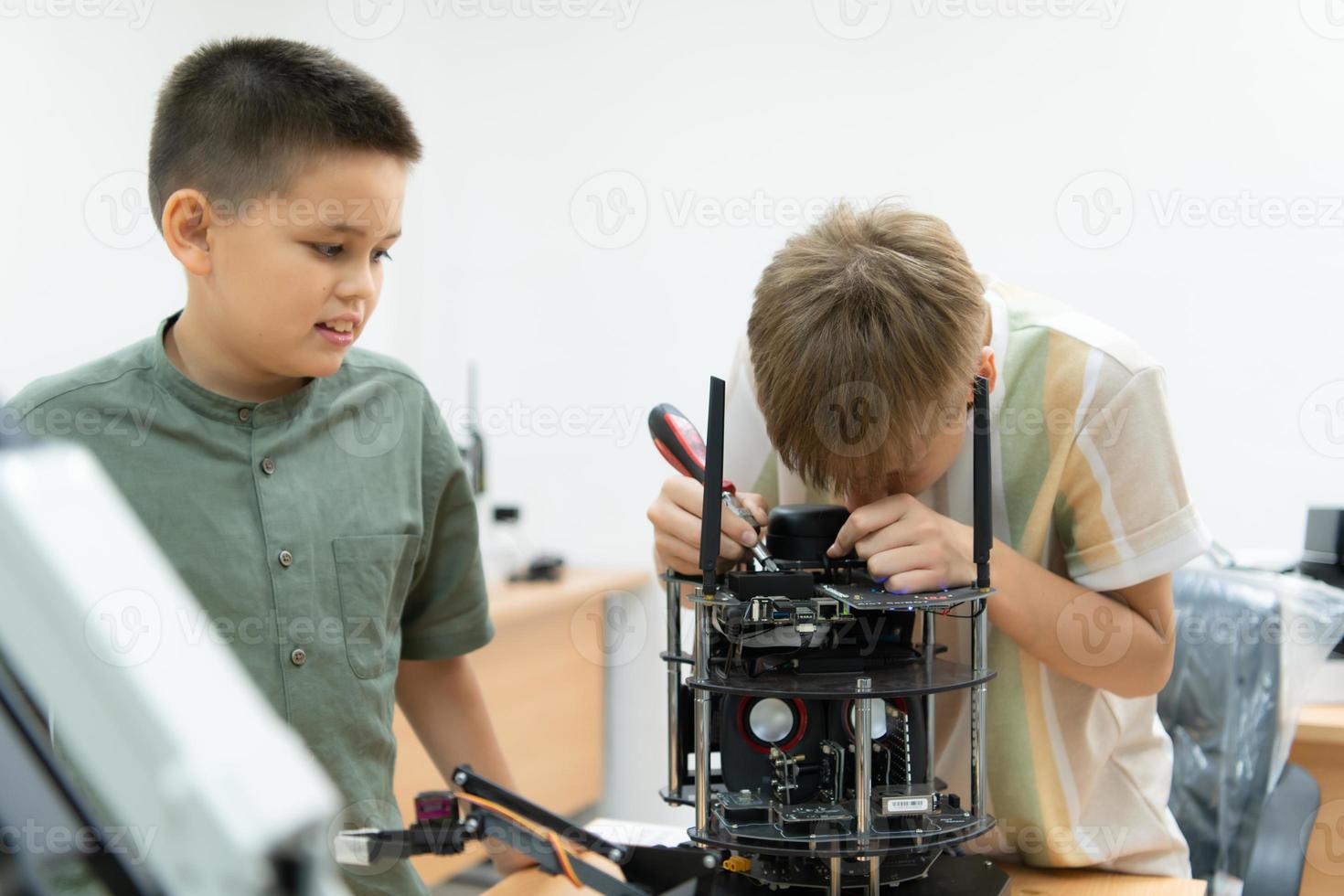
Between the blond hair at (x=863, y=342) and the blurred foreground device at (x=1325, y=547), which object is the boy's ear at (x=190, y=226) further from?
the blurred foreground device at (x=1325, y=547)

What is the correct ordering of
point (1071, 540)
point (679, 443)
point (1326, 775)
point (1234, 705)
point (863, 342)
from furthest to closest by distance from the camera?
point (1326, 775) < point (1234, 705) < point (1071, 540) < point (679, 443) < point (863, 342)

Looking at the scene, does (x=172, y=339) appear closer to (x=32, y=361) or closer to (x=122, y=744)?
(x=122, y=744)

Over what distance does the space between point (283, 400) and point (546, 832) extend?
484mm

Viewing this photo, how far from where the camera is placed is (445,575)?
1.16m

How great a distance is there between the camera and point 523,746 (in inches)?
118

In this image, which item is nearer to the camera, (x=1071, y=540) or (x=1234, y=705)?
(x=1071, y=540)

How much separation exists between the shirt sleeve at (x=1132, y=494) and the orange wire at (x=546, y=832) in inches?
21.4

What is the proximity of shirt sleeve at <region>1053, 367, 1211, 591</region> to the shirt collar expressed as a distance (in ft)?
2.39

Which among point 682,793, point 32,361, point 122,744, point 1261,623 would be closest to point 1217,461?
point 1261,623

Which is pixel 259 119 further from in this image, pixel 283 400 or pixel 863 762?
pixel 863 762

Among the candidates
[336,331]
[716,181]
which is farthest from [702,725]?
[716,181]

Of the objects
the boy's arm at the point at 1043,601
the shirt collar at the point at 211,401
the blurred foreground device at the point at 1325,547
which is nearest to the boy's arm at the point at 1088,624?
the boy's arm at the point at 1043,601

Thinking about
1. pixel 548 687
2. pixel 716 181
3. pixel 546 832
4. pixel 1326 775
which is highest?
pixel 716 181

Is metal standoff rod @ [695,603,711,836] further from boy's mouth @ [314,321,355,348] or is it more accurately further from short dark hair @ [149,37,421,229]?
short dark hair @ [149,37,421,229]
